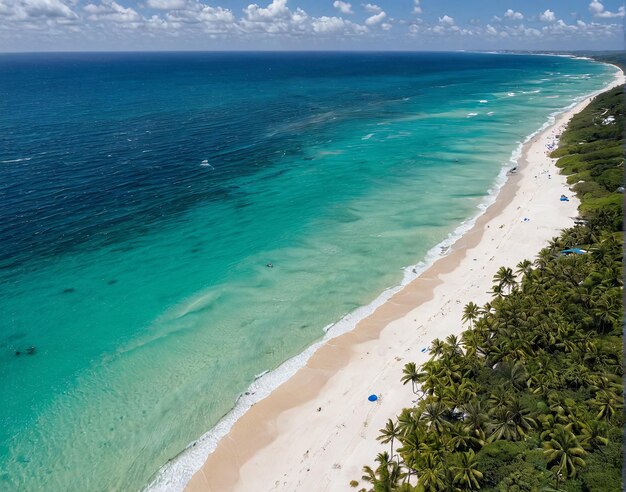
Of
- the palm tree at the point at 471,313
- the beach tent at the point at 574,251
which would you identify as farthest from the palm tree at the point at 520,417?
the beach tent at the point at 574,251

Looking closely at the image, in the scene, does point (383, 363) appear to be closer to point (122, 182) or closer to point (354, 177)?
point (354, 177)

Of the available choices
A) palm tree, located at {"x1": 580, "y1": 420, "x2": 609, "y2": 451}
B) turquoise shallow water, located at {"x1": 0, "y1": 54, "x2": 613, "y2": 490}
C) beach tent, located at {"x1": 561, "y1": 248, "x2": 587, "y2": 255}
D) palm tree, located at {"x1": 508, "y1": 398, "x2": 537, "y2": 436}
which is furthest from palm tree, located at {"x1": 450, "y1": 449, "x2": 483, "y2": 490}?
beach tent, located at {"x1": 561, "y1": 248, "x2": 587, "y2": 255}

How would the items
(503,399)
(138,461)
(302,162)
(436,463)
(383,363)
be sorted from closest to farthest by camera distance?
(436,463)
(503,399)
(138,461)
(383,363)
(302,162)

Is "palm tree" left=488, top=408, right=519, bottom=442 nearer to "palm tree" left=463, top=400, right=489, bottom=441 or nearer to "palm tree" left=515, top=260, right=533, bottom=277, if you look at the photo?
"palm tree" left=463, top=400, right=489, bottom=441

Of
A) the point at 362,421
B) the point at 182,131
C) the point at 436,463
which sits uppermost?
the point at 436,463

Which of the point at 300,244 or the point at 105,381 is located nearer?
the point at 105,381

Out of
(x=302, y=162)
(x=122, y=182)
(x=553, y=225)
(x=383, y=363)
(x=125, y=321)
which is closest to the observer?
(x=383, y=363)

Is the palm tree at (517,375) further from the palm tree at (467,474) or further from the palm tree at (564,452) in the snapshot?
the palm tree at (467,474)

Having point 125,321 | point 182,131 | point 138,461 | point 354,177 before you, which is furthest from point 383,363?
point 182,131
